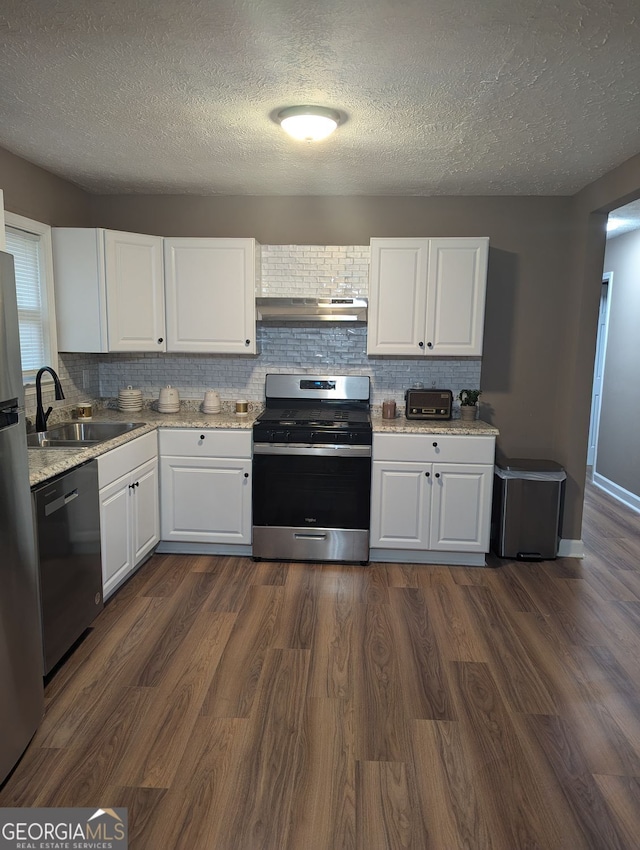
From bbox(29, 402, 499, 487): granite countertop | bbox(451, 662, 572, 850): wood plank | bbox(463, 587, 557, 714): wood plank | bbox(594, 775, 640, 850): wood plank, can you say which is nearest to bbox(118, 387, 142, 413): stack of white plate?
bbox(29, 402, 499, 487): granite countertop

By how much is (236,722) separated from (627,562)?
115 inches

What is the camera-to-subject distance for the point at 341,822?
172cm

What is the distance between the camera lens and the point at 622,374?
533cm

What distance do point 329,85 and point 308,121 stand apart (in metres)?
0.29

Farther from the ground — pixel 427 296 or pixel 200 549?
pixel 427 296

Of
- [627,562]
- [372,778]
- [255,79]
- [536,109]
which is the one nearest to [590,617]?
[627,562]

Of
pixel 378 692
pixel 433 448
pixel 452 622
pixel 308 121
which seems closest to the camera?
pixel 378 692

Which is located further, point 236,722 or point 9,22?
point 236,722

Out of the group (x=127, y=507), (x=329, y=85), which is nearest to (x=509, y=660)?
(x=127, y=507)

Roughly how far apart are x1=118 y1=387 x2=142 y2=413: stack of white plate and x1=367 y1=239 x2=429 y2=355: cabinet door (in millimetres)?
1693

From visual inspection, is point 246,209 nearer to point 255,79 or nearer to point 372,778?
point 255,79

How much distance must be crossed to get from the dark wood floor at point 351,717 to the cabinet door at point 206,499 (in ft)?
1.26

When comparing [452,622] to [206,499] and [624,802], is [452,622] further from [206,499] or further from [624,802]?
[206,499]

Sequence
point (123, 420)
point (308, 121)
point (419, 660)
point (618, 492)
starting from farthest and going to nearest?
point (618, 492), point (123, 420), point (419, 660), point (308, 121)
